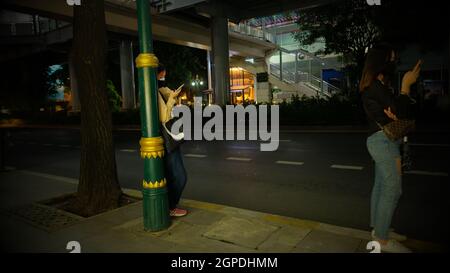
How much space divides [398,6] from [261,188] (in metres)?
15.8

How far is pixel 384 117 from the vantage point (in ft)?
10.8

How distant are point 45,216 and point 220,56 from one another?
1953 cm

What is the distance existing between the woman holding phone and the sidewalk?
29cm

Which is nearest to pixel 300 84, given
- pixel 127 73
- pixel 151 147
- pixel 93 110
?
pixel 127 73

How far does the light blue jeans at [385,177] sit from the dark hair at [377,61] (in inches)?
22.1

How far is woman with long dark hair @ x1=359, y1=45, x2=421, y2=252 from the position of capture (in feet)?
10.7

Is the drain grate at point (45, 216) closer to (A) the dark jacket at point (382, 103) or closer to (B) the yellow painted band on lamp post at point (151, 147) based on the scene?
(B) the yellow painted band on lamp post at point (151, 147)

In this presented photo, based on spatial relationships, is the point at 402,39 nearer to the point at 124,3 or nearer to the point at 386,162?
the point at 124,3

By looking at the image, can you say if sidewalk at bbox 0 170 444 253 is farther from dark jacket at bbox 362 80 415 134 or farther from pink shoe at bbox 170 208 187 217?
dark jacket at bbox 362 80 415 134

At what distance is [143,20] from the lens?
399 centimetres

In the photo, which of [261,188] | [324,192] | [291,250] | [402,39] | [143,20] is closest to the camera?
[291,250]

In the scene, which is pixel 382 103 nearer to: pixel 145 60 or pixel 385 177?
pixel 385 177

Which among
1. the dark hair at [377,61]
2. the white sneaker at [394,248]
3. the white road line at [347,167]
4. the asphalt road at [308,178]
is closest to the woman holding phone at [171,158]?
the asphalt road at [308,178]
